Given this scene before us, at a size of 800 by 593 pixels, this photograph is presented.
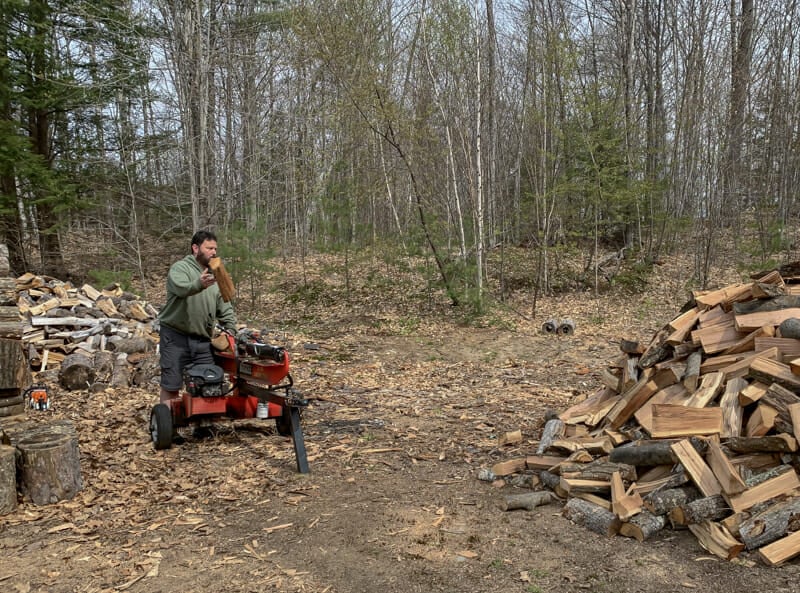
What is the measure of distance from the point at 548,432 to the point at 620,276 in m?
11.8

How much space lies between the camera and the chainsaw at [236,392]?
4668 millimetres

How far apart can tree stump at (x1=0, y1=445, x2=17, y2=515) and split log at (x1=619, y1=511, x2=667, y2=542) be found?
3.96 m

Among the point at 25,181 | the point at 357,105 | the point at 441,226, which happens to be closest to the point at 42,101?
the point at 25,181

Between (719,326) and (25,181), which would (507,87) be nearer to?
(25,181)

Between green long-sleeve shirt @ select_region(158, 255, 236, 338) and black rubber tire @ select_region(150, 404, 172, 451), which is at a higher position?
green long-sleeve shirt @ select_region(158, 255, 236, 338)

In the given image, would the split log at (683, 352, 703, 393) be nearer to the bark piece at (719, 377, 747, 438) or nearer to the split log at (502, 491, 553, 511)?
the bark piece at (719, 377, 747, 438)

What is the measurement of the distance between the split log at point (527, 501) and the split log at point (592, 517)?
194 mm

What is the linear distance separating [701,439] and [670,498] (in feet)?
1.55

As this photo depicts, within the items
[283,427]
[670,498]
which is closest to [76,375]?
[283,427]

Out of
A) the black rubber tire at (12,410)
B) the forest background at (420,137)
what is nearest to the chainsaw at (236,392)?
the black rubber tire at (12,410)

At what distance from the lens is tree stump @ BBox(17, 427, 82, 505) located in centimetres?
397

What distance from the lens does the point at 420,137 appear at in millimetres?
12750

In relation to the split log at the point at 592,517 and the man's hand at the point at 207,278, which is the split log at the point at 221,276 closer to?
the man's hand at the point at 207,278

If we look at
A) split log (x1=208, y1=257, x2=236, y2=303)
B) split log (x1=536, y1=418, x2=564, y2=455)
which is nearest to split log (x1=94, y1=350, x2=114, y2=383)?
split log (x1=208, y1=257, x2=236, y2=303)
